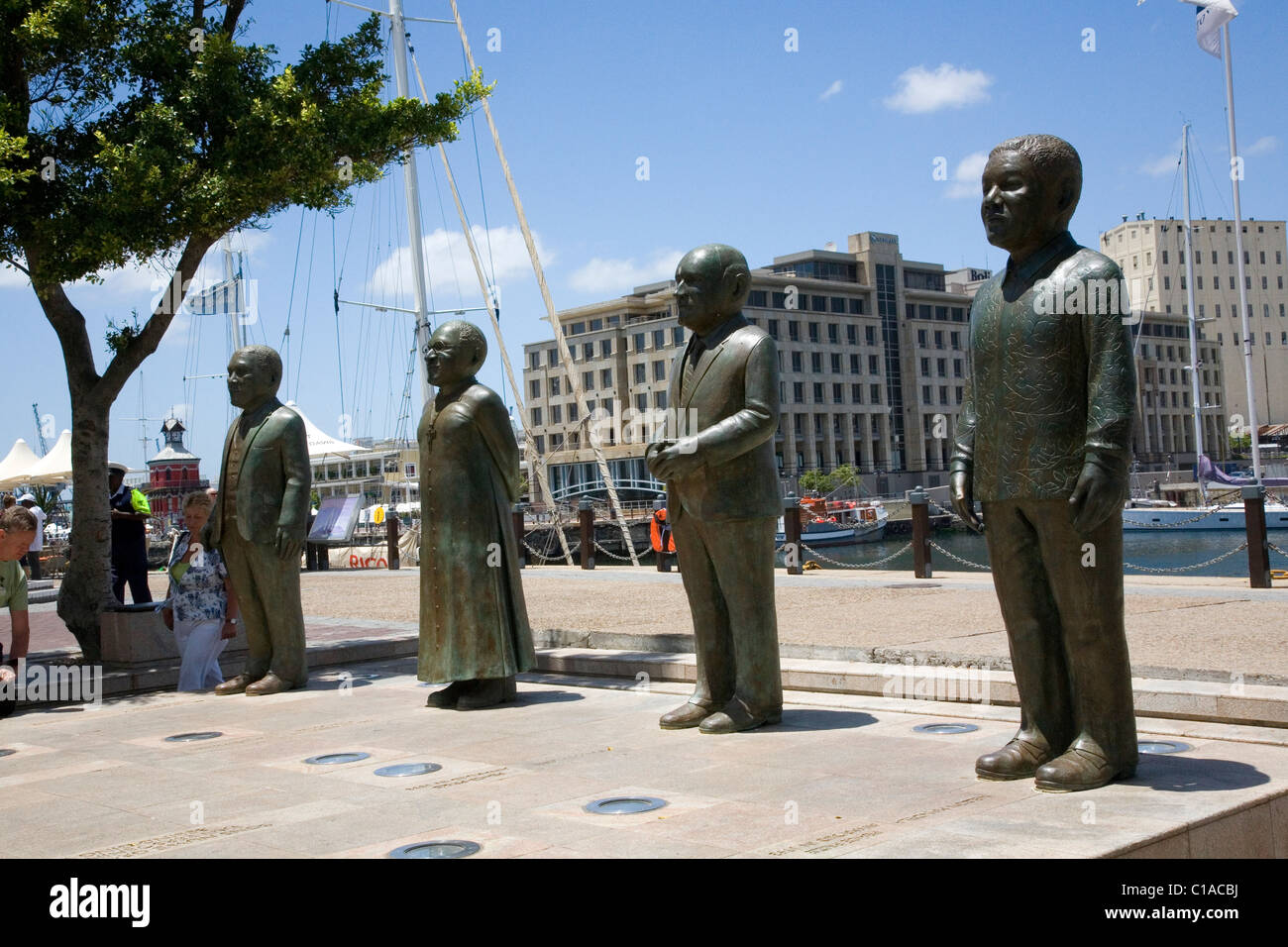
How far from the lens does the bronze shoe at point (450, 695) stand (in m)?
7.01

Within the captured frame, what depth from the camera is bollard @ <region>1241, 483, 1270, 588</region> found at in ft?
40.1

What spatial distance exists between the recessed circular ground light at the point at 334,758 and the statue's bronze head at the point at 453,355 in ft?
7.02

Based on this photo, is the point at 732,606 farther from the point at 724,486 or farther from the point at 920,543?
the point at 920,543

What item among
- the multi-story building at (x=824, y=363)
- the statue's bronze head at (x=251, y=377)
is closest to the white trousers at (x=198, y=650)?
the statue's bronze head at (x=251, y=377)

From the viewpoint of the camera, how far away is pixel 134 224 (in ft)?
27.5

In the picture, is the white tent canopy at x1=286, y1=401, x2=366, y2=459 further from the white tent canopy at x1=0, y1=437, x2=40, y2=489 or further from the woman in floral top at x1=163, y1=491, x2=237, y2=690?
the woman in floral top at x1=163, y1=491, x2=237, y2=690

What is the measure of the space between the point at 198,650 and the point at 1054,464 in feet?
20.0

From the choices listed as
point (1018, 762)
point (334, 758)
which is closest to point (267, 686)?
point (334, 758)

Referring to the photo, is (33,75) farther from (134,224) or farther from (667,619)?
(667,619)

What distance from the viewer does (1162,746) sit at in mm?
4961

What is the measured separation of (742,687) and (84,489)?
5656 mm

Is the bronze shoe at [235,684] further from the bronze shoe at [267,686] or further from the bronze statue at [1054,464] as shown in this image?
the bronze statue at [1054,464]

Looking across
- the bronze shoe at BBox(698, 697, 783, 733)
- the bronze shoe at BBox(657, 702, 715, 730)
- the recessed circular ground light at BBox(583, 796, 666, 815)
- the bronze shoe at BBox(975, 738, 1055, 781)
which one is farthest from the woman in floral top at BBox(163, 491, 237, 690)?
the bronze shoe at BBox(975, 738, 1055, 781)
